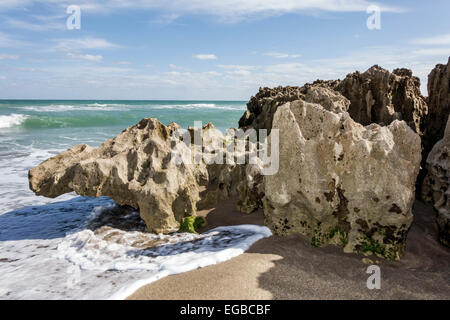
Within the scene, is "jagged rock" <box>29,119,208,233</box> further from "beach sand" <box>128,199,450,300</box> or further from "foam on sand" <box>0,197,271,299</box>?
"beach sand" <box>128,199,450,300</box>

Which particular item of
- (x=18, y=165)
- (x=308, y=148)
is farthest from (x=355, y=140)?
(x=18, y=165)

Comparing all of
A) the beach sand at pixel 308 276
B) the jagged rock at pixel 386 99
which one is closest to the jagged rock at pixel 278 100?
the jagged rock at pixel 386 99

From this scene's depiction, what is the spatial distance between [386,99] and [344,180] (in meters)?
6.18

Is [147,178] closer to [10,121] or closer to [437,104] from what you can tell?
[437,104]

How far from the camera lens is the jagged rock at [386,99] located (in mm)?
9805

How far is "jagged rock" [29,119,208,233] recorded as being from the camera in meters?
6.98

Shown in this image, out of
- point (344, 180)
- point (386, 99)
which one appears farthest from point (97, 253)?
point (386, 99)

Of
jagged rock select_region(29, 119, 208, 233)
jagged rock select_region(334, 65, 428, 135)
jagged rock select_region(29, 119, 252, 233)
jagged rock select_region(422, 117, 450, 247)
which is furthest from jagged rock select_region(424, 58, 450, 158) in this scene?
jagged rock select_region(29, 119, 208, 233)

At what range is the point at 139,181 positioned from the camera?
23.9 ft

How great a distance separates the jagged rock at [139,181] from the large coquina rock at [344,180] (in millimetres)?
2192

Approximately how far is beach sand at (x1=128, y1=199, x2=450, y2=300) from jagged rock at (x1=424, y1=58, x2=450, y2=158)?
10.7 ft

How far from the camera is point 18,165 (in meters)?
15.6

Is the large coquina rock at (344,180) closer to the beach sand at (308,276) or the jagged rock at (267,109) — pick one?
the beach sand at (308,276)
